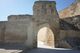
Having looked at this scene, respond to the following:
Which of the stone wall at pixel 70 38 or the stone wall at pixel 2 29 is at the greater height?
the stone wall at pixel 2 29

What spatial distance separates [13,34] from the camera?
46.8 feet

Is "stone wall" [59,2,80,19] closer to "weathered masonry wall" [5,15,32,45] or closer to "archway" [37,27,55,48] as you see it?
"archway" [37,27,55,48]

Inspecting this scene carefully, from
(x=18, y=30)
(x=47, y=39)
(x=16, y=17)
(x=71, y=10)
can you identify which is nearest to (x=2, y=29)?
(x=18, y=30)

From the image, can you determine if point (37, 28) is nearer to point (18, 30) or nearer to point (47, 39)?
point (18, 30)

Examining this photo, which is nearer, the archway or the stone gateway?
the stone gateway

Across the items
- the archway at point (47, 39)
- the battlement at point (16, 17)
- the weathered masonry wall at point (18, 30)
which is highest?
the battlement at point (16, 17)

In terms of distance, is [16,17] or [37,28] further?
[37,28]

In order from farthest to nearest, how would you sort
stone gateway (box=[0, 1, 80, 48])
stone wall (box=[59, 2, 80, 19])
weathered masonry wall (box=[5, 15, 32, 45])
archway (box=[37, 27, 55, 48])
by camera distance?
stone wall (box=[59, 2, 80, 19]) < archway (box=[37, 27, 55, 48]) < stone gateway (box=[0, 1, 80, 48]) < weathered masonry wall (box=[5, 15, 32, 45])

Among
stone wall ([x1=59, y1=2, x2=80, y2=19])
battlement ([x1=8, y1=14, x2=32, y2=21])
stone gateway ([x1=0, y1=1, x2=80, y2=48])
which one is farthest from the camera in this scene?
stone wall ([x1=59, y1=2, x2=80, y2=19])

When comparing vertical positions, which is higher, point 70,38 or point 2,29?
point 2,29

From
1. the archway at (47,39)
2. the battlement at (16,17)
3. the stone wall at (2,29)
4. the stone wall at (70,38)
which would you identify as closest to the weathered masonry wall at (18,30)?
the battlement at (16,17)

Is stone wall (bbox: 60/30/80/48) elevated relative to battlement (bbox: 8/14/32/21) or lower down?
lower down

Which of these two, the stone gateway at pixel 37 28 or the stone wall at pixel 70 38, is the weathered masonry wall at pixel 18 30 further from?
the stone wall at pixel 70 38

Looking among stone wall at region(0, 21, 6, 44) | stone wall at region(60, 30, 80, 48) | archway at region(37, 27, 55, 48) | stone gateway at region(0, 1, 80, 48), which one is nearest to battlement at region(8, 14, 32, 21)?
stone gateway at region(0, 1, 80, 48)
